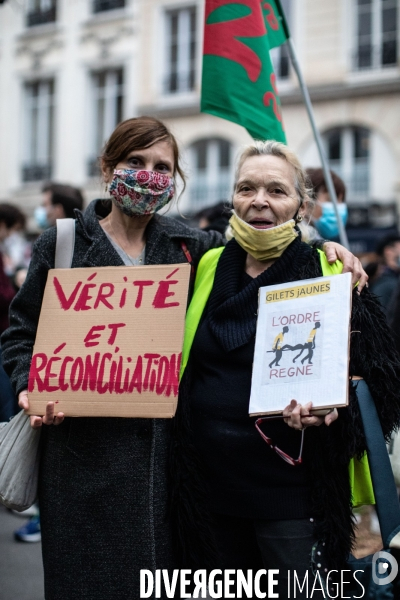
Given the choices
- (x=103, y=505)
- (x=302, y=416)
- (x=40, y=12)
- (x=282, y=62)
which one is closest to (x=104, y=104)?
(x=40, y=12)

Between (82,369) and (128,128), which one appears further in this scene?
(128,128)

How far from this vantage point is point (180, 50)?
16.0m

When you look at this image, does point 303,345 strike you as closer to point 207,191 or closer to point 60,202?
point 60,202

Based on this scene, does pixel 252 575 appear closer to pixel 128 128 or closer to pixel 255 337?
pixel 255 337

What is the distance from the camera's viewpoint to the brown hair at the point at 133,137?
2.32m

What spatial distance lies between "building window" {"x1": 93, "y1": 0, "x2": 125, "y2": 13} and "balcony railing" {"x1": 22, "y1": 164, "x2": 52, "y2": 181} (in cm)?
402

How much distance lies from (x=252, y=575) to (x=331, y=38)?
45.1ft

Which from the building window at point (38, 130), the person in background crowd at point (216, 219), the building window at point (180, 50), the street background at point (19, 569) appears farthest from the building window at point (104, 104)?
the street background at point (19, 569)

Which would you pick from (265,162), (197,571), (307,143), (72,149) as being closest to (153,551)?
(197,571)

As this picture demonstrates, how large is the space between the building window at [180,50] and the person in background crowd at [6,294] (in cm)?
1135

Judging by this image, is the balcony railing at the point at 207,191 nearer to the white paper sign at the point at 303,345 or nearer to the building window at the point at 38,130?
the building window at the point at 38,130

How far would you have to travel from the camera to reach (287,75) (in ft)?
48.4

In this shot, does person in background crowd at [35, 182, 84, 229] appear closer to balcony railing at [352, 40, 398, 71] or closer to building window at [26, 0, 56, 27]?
balcony railing at [352, 40, 398, 71]

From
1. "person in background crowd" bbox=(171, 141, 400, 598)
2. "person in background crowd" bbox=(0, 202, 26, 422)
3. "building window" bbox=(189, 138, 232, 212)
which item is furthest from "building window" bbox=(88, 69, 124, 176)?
"person in background crowd" bbox=(171, 141, 400, 598)
